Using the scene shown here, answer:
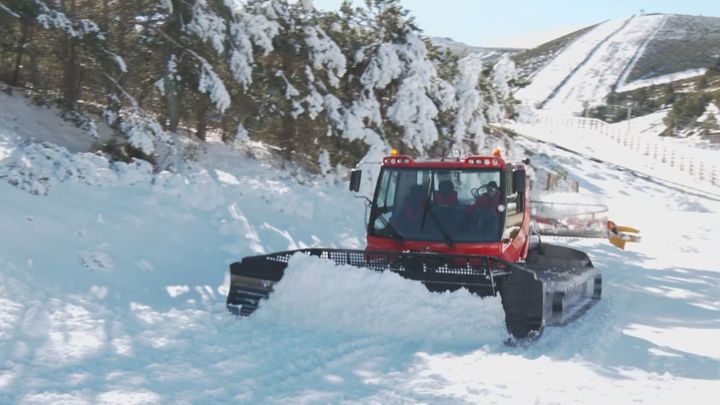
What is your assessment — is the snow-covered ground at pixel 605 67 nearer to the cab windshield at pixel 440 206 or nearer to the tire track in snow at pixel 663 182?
the tire track in snow at pixel 663 182

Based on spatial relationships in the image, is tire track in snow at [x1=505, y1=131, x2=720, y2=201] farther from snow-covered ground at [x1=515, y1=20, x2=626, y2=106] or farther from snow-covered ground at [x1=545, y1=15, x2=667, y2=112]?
snow-covered ground at [x1=545, y1=15, x2=667, y2=112]

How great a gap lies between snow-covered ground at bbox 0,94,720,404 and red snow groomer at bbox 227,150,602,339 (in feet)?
0.67

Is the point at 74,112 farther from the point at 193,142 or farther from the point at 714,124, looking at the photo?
the point at 714,124

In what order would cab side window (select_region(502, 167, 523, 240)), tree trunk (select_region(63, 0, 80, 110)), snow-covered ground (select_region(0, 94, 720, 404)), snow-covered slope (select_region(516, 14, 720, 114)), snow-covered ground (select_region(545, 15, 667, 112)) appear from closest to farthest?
snow-covered ground (select_region(0, 94, 720, 404)) < cab side window (select_region(502, 167, 523, 240)) < tree trunk (select_region(63, 0, 80, 110)) < snow-covered ground (select_region(545, 15, 667, 112)) < snow-covered slope (select_region(516, 14, 720, 114))

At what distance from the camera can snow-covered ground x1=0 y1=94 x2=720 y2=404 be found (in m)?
5.74

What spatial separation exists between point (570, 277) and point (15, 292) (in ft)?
20.4

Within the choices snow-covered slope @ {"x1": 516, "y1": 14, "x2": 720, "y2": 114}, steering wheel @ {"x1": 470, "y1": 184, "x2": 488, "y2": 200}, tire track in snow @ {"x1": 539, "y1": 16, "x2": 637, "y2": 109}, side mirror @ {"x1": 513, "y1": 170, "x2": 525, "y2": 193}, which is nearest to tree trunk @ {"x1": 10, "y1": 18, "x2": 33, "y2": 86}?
steering wheel @ {"x1": 470, "y1": 184, "x2": 488, "y2": 200}

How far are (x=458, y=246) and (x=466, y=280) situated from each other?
1143mm

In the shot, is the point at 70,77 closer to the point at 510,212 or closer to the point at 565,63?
the point at 510,212

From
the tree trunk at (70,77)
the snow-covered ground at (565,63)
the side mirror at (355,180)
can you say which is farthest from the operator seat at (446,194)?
the snow-covered ground at (565,63)

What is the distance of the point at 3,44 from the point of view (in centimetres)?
1336

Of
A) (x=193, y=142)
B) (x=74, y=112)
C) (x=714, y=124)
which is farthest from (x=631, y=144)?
(x=74, y=112)

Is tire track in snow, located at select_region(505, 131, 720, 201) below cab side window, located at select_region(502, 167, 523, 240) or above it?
below

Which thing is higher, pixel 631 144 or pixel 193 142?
pixel 193 142
